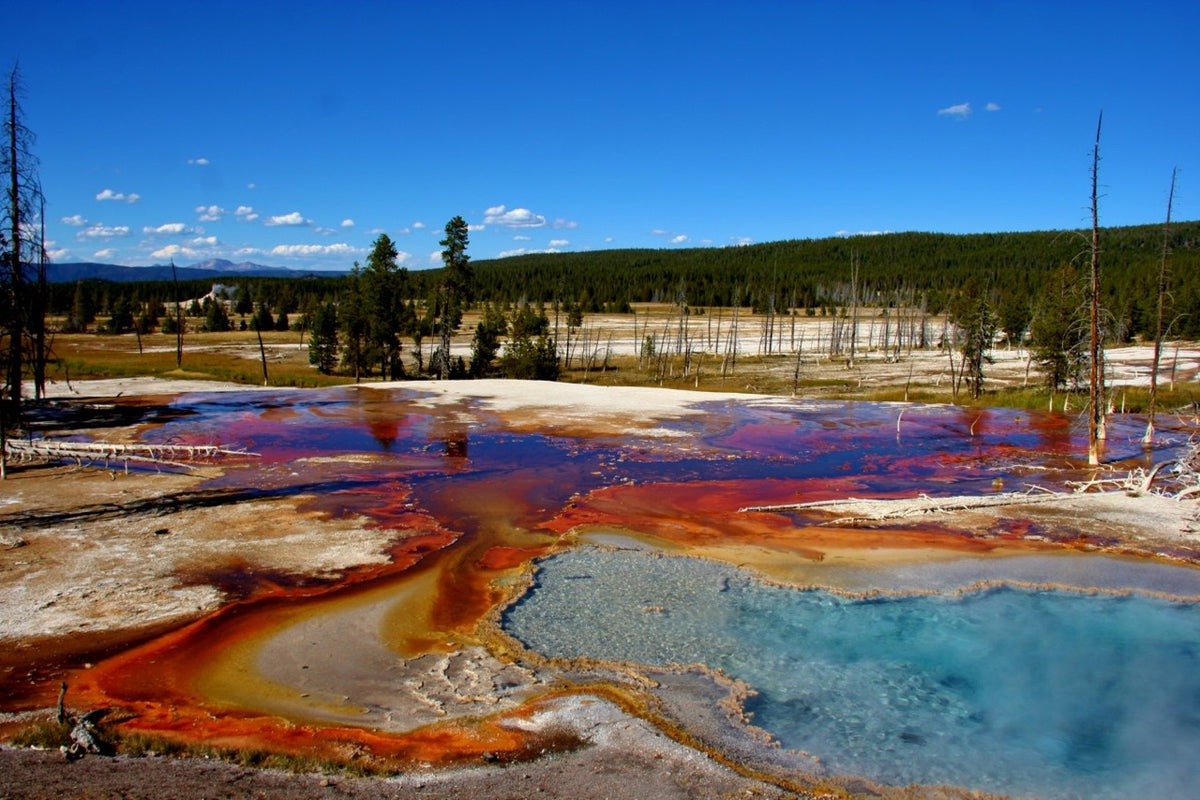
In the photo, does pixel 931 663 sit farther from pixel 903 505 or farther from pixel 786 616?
pixel 903 505

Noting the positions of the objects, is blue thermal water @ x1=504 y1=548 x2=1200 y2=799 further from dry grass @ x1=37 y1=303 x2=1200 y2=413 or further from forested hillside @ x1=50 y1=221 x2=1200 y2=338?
forested hillside @ x1=50 y1=221 x2=1200 y2=338

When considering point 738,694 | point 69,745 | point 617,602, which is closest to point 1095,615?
point 738,694

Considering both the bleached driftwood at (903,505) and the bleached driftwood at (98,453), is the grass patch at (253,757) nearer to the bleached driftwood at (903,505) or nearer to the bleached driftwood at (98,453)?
the bleached driftwood at (903,505)

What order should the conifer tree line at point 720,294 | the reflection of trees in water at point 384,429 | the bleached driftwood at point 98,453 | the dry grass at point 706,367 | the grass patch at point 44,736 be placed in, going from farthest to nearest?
the conifer tree line at point 720,294 < the dry grass at point 706,367 < the reflection of trees in water at point 384,429 < the bleached driftwood at point 98,453 < the grass patch at point 44,736

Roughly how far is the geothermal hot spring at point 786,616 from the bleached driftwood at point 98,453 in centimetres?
160

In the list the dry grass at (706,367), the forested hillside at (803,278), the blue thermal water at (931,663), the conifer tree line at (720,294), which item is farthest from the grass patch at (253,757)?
→ the forested hillside at (803,278)

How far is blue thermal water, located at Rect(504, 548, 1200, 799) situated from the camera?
25.7 feet

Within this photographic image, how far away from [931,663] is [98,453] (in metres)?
21.1

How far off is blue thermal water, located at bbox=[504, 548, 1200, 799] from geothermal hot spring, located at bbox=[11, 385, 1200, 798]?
4cm

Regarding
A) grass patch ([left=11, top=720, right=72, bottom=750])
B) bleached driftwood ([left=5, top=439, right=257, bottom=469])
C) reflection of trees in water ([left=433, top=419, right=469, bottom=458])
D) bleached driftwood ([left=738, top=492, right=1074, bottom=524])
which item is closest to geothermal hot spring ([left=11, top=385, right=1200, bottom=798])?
bleached driftwood ([left=738, top=492, right=1074, bottom=524])

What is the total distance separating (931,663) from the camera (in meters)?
9.96

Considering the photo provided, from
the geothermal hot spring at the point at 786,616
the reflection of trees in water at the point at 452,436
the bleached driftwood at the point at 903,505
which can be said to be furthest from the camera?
the reflection of trees in water at the point at 452,436

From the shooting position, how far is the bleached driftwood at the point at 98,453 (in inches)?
767

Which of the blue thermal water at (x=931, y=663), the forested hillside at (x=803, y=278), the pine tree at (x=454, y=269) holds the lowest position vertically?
the blue thermal water at (x=931, y=663)
